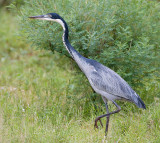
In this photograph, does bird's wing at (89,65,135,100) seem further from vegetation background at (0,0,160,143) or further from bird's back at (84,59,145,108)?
vegetation background at (0,0,160,143)

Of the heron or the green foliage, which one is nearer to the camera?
the heron

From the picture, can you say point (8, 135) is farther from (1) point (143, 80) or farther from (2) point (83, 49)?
(1) point (143, 80)

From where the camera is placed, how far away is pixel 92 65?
498 centimetres

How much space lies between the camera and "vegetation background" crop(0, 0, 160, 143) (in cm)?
471

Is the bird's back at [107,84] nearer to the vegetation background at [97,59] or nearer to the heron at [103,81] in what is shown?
the heron at [103,81]

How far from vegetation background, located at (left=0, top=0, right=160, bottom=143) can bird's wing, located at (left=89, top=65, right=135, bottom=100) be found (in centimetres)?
40

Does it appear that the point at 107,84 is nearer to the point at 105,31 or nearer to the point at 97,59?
the point at 97,59

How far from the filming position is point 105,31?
5305mm

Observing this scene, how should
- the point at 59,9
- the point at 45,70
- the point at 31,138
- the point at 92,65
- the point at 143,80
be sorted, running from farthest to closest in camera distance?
the point at 45,70 → the point at 143,80 → the point at 59,9 → the point at 92,65 → the point at 31,138

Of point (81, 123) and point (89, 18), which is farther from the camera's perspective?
point (89, 18)

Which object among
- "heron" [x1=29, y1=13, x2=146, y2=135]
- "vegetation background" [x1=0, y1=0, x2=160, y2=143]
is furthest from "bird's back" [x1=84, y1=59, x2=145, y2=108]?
"vegetation background" [x1=0, y1=0, x2=160, y2=143]

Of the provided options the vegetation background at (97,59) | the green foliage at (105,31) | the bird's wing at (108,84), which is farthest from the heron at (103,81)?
the green foliage at (105,31)

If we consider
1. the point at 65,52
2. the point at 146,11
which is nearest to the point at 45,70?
the point at 65,52

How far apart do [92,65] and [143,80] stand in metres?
1.41
